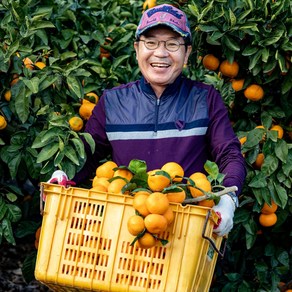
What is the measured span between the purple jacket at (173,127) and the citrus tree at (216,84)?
0.25 m

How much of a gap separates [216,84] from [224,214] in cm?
167

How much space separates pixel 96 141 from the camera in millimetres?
3324

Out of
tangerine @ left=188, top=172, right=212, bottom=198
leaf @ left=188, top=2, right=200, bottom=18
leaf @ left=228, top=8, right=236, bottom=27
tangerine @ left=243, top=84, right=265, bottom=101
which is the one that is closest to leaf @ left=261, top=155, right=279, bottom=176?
tangerine @ left=243, top=84, right=265, bottom=101

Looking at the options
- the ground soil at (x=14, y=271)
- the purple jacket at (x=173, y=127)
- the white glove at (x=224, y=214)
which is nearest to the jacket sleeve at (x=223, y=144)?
the purple jacket at (x=173, y=127)

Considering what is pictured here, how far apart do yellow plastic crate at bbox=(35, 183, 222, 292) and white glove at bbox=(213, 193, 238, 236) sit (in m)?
0.05

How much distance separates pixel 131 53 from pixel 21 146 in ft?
3.21

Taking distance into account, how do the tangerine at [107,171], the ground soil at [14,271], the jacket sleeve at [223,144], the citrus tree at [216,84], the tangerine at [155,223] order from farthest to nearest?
the ground soil at [14,271] < the citrus tree at [216,84] < the jacket sleeve at [223,144] < the tangerine at [107,171] < the tangerine at [155,223]

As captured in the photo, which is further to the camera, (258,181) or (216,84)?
(216,84)

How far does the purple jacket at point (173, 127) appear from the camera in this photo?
3.13m

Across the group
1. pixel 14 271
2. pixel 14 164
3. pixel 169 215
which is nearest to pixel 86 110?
pixel 14 164

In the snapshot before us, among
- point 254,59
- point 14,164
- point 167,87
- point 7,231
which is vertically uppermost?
point 254,59

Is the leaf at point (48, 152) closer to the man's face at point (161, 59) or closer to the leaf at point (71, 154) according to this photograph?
the leaf at point (71, 154)

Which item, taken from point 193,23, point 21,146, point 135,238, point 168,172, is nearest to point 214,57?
point 193,23

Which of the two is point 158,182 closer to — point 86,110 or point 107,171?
point 107,171
